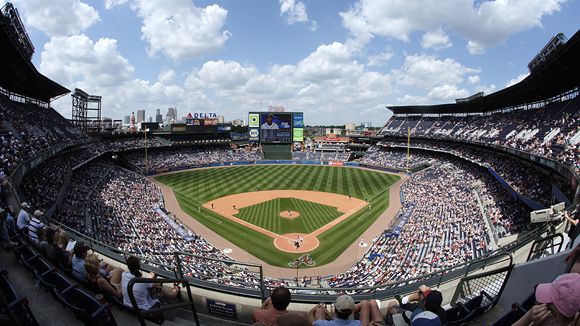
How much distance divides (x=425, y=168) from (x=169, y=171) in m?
48.4

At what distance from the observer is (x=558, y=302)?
260 cm

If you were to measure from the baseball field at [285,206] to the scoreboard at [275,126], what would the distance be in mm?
14885

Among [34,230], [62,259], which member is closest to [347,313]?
[62,259]

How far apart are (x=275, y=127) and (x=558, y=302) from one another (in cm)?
7722

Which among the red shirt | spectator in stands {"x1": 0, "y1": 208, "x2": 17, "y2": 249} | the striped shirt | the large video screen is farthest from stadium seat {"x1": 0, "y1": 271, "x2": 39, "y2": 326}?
the large video screen

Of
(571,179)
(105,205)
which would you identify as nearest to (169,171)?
(105,205)

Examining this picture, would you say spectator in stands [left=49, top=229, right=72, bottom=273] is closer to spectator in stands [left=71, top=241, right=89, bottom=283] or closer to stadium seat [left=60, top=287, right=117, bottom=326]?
spectator in stands [left=71, top=241, right=89, bottom=283]

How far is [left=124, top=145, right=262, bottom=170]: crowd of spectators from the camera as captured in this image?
62503 mm

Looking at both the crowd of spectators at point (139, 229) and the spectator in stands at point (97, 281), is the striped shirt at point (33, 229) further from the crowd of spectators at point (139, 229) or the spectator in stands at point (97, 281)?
the crowd of spectators at point (139, 229)

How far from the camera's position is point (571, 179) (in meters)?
17.9

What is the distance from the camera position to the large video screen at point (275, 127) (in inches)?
3108

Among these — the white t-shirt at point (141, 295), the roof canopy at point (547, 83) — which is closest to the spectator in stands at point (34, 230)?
the white t-shirt at point (141, 295)

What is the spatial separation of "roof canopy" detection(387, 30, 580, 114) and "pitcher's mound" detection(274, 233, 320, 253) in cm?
2407

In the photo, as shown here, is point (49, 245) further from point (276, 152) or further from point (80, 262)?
point (276, 152)
